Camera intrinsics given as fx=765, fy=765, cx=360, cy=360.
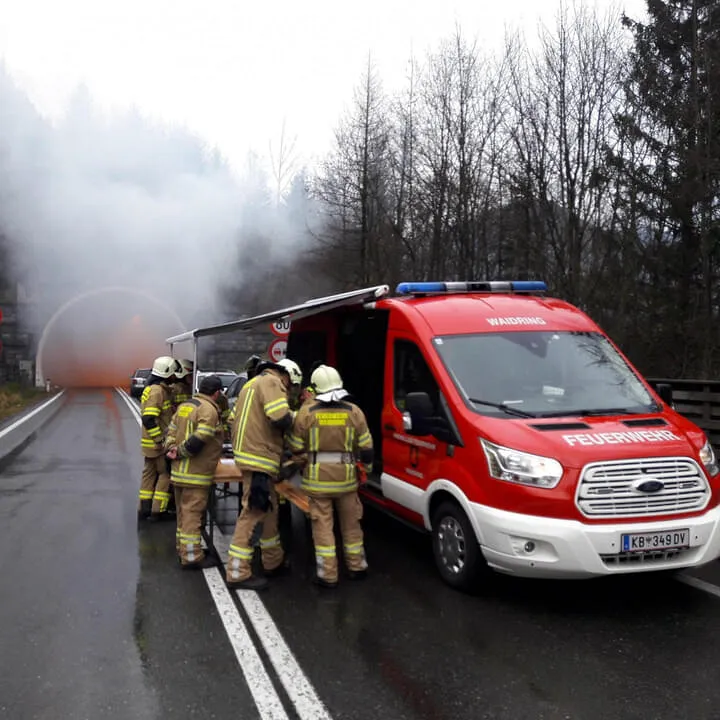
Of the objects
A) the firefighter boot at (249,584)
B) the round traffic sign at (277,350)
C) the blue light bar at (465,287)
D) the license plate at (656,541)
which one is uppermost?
the blue light bar at (465,287)

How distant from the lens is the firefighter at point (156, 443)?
7857 millimetres

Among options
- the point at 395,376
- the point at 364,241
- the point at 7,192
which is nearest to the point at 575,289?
the point at 364,241

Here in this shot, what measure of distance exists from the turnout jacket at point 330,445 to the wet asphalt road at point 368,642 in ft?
2.48

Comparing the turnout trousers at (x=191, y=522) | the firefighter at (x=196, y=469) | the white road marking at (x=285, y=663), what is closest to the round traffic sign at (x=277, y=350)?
the firefighter at (x=196, y=469)

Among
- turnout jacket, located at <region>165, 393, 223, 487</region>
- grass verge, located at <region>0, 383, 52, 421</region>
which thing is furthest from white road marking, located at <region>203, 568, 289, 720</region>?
grass verge, located at <region>0, 383, 52, 421</region>

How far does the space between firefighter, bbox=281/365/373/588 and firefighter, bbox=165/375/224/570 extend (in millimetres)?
786

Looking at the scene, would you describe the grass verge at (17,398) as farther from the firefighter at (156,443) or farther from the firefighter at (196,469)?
the firefighter at (196,469)

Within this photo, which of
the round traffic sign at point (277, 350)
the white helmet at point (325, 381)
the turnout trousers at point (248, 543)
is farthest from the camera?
the round traffic sign at point (277, 350)

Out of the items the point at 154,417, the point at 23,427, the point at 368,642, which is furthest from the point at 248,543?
Answer: the point at 23,427

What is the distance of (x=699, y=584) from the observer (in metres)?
5.59

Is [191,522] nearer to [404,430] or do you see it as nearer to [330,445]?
[330,445]

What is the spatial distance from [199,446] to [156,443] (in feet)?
6.95

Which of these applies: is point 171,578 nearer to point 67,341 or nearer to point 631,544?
point 631,544

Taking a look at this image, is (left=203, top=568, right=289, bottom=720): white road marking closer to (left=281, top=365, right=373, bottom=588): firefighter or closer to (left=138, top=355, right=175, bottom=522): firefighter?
(left=281, top=365, right=373, bottom=588): firefighter
